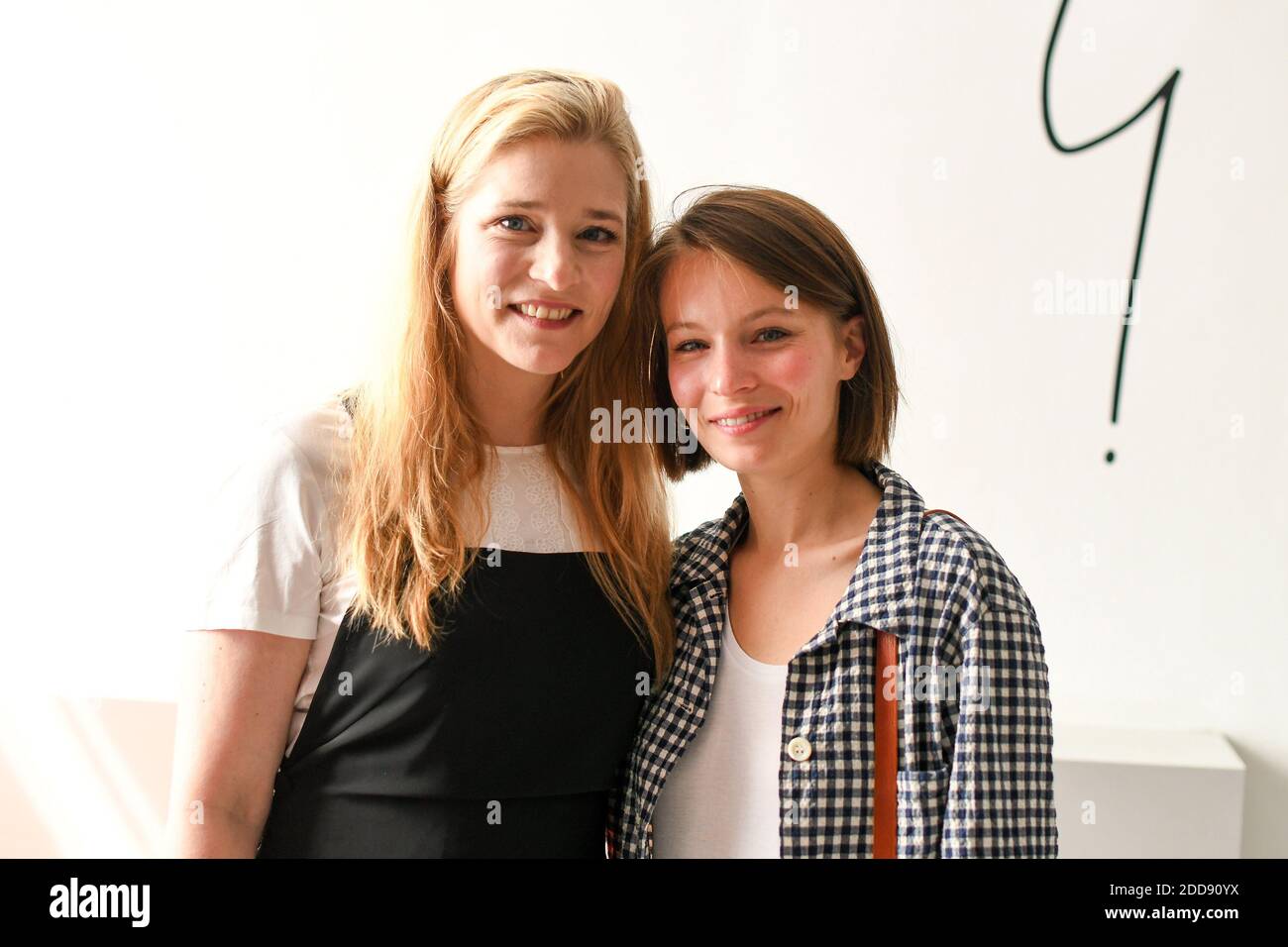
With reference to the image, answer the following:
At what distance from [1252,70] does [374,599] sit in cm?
221

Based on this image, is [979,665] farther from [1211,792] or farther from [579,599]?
[1211,792]

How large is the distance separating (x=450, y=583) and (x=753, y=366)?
49cm

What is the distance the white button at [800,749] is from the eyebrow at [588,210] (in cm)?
73

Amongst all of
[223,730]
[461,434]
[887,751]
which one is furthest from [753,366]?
[223,730]

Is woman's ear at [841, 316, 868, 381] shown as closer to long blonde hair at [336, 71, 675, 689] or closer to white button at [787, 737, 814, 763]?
long blonde hair at [336, 71, 675, 689]

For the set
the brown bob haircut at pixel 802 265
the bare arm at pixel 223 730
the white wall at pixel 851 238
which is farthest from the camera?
Answer: the white wall at pixel 851 238

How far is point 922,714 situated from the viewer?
1.38 metres

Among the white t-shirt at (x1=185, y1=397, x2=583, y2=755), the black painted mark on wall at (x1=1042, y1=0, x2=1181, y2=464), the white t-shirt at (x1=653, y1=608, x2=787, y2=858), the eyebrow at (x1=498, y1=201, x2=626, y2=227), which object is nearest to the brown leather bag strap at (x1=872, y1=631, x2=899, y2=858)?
the white t-shirt at (x1=653, y1=608, x2=787, y2=858)

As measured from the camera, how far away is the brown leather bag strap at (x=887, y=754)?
4.57 ft

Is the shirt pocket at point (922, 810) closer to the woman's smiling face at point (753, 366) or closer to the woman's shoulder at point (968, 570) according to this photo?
the woman's shoulder at point (968, 570)

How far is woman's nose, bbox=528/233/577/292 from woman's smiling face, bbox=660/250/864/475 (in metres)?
0.17

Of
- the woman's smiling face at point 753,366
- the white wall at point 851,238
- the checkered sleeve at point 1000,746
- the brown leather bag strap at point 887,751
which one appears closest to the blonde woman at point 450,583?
the woman's smiling face at point 753,366

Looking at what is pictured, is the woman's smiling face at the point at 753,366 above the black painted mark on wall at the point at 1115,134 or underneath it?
underneath
